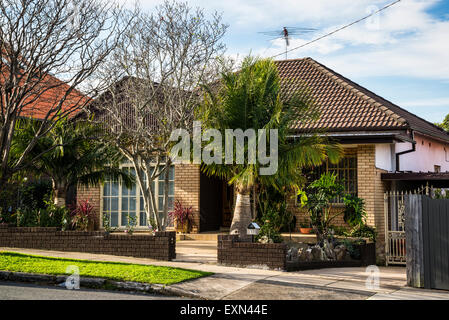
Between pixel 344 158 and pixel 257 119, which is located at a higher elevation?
pixel 257 119

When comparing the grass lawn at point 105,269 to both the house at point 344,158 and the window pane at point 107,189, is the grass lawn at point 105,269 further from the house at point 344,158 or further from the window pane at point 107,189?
the window pane at point 107,189

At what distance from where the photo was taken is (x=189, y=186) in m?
17.9

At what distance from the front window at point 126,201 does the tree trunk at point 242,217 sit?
660cm

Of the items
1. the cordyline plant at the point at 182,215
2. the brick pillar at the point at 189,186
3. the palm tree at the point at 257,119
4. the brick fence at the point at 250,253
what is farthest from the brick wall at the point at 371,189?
the brick fence at the point at 250,253

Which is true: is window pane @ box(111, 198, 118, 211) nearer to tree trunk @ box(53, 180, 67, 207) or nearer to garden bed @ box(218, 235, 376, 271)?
tree trunk @ box(53, 180, 67, 207)

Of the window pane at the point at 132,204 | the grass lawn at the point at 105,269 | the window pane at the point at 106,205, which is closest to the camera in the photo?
the grass lawn at the point at 105,269

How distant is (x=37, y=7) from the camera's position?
11.3 m

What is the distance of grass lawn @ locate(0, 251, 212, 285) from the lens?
9703mm

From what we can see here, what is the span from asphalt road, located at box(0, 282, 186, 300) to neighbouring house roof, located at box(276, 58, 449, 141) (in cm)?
790

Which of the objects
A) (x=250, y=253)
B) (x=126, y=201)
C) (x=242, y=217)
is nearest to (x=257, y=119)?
(x=242, y=217)

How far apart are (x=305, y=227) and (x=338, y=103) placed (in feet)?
14.1

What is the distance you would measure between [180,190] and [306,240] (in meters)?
4.95

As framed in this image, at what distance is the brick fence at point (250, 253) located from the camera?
11430 millimetres

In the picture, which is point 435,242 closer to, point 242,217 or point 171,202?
point 242,217
